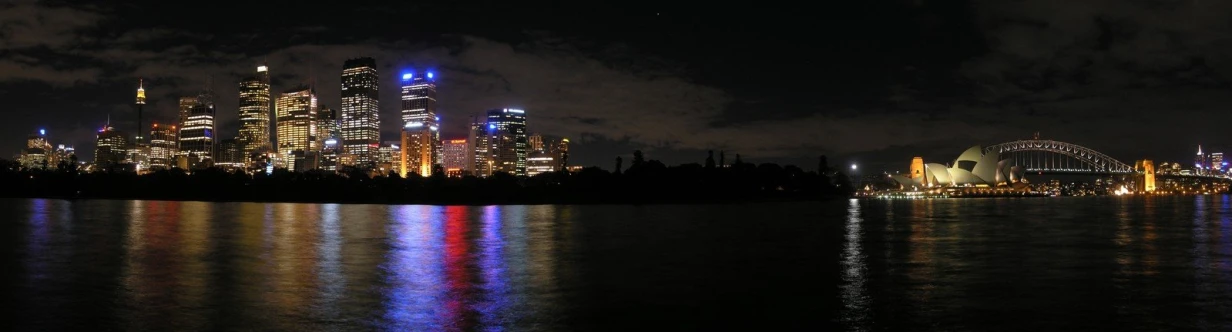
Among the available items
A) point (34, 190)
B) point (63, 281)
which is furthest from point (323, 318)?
point (34, 190)

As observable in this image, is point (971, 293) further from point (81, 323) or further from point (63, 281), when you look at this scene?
point (63, 281)

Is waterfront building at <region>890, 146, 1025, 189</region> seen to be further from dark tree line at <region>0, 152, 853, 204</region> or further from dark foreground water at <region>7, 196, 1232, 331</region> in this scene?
dark foreground water at <region>7, 196, 1232, 331</region>

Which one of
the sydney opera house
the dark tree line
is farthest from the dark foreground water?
the sydney opera house

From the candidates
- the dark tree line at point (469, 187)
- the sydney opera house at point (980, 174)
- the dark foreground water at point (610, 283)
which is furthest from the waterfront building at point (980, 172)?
the dark foreground water at point (610, 283)

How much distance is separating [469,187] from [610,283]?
10094cm

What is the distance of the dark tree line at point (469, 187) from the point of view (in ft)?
372

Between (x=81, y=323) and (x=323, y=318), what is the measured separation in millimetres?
4085

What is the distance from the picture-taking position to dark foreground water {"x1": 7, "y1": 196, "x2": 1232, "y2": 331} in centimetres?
1489

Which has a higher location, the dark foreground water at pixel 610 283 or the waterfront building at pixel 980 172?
the waterfront building at pixel 980 172

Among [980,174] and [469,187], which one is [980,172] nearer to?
[980,174]

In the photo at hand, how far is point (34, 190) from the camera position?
458 feet

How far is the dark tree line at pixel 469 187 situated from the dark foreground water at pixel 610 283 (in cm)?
7609

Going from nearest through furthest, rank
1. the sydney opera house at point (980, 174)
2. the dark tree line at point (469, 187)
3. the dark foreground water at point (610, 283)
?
the dark foreground water at point (610, 283) < the dark tree line at point (469, 187) < the sydney opera house at point (980, 174)

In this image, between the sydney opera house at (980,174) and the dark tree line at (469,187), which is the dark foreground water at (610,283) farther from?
the sydney opera house at (980,174)
